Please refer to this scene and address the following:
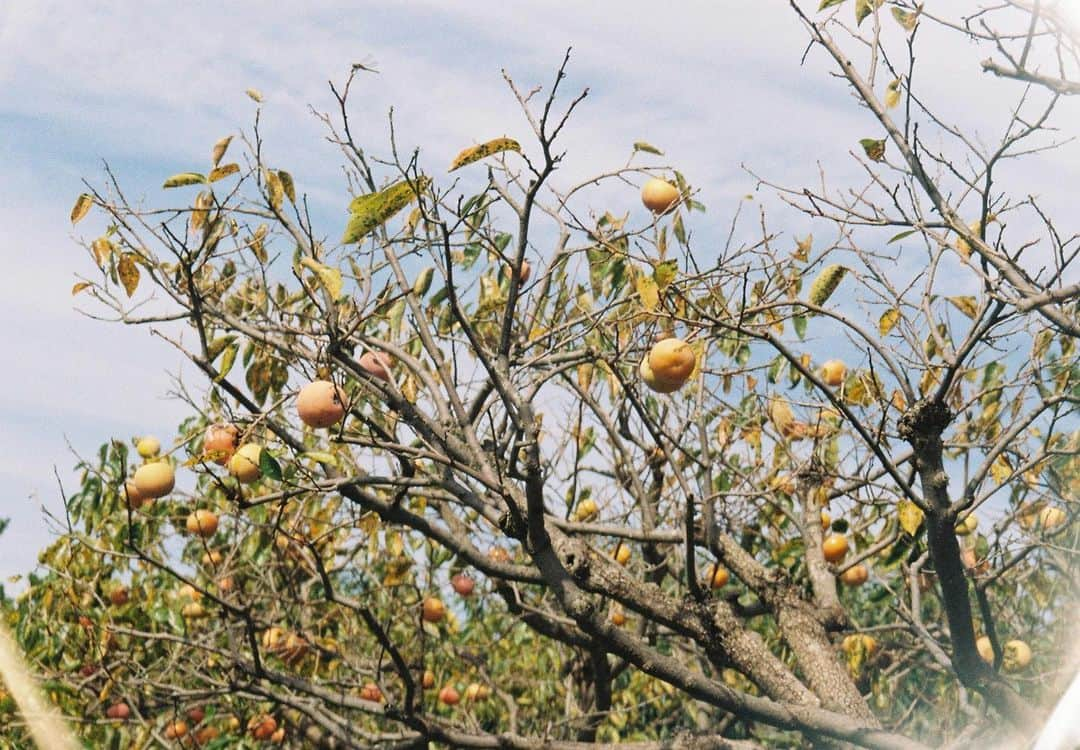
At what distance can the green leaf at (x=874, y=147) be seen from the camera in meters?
2.38

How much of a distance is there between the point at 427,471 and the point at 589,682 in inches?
76.7

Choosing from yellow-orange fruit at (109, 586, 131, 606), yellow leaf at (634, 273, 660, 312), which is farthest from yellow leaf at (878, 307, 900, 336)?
yellow-orange fruit at (109, 586, 131, 606)

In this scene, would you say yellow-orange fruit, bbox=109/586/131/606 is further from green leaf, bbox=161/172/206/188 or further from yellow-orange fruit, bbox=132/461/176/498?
green leaf, bbox=161/172/206/188

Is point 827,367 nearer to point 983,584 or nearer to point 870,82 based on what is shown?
point 983,584

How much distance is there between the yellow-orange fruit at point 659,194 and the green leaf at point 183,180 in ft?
3.81

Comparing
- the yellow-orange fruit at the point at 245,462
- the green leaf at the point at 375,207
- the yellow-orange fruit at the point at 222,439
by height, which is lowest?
the yellow-orange fruit at the point at 245,462

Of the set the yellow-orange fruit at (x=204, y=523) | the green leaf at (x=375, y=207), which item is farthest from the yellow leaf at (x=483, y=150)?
the yellow-orange fruit at (x=204, y=523)

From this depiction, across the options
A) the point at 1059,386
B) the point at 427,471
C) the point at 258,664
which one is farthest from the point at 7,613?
the point at 1059,386

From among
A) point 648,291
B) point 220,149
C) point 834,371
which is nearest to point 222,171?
point 220,149

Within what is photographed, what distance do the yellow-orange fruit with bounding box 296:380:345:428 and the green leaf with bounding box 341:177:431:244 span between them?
743mm

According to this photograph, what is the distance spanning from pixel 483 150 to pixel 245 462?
44.8 inches

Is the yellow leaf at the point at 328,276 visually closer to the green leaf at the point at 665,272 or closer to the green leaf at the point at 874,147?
the green leaf at the point at 665,272

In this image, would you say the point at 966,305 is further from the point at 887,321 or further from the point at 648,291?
the point at 648,291

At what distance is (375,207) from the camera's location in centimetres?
179
